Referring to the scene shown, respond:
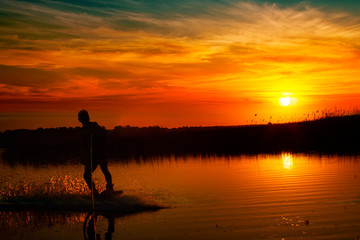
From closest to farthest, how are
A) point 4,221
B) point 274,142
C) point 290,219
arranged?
point 290,219, point 4,221, point 274,142

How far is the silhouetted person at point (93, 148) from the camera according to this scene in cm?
1262

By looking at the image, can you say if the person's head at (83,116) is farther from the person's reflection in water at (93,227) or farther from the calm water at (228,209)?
the person's reflection in water at (93,227)

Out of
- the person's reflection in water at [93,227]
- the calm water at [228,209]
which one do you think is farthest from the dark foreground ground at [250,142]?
the person's reflection in water at [93,227]

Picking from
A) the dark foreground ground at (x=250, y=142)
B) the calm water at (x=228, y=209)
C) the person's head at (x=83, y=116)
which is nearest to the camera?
Result: the calm water at (x=228, y=209)

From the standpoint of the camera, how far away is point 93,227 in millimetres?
9539

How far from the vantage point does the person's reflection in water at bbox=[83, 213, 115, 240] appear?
8664mm

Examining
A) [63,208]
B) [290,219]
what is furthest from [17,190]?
[290,219]

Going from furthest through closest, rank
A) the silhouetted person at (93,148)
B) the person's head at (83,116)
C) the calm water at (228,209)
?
the person's head at (83,116) < the silhouetted person at (93,148) < the calm water at (228,209)

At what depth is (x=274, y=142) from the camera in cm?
3500

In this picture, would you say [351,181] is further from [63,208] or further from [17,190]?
[17,190]

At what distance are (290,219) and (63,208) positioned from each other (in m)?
6.15

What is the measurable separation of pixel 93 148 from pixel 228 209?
14.9 feet

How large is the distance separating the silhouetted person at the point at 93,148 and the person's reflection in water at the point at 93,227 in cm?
170

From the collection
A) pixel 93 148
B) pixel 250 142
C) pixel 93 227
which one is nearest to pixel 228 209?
pixel 93 227
